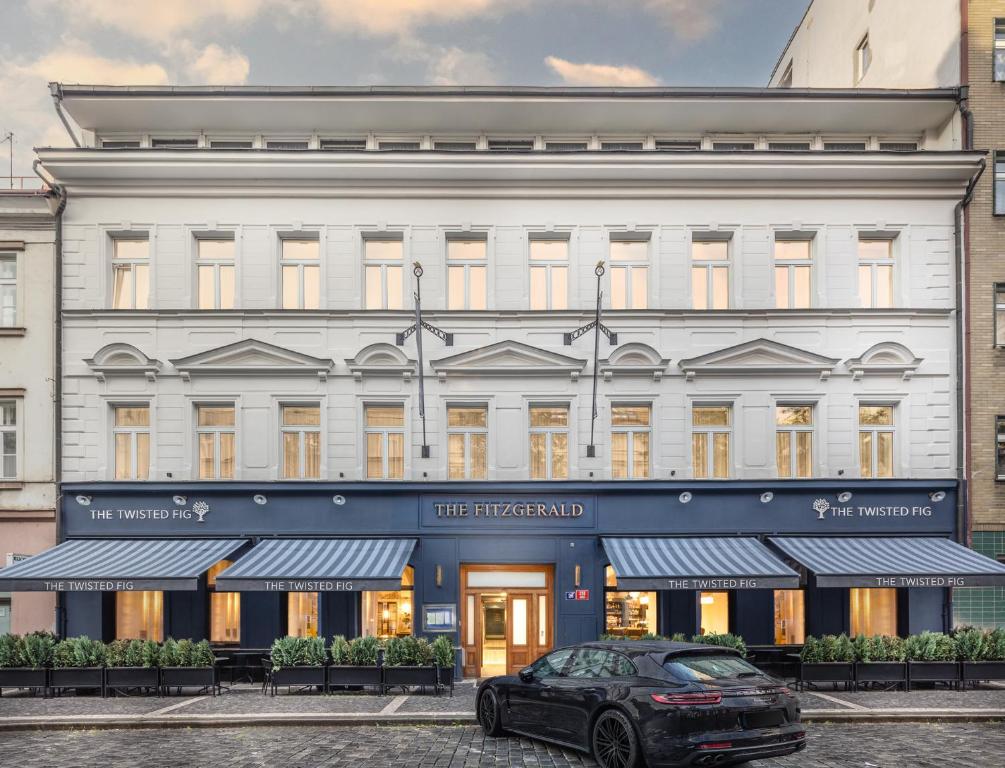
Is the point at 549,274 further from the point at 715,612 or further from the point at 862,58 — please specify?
the point at 862,58

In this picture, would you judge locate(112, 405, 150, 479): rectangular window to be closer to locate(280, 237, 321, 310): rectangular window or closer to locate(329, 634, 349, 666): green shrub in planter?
locate(280, 237, 321, 310): rectangular window

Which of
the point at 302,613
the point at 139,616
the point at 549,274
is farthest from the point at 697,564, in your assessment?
the point at 139,616

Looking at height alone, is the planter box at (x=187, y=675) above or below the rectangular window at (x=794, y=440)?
below

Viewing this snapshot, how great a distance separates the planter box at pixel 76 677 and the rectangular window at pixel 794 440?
14.3 m

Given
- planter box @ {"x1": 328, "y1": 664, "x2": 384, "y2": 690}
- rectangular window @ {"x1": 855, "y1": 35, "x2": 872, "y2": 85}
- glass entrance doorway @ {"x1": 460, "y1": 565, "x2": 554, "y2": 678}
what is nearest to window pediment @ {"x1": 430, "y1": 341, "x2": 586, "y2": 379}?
glass entrance doorway @ {"x1": 460, "y1": 565, "x2": 554, "y2": 678}

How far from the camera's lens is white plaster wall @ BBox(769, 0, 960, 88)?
18500 mm

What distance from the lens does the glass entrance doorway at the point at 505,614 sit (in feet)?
56.0

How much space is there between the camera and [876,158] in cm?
1738

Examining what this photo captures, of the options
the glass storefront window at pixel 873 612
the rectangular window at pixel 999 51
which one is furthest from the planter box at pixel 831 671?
the rectangular window at pixel 999 51

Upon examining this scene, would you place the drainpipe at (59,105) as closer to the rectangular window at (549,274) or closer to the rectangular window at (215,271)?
the rectangular window at (215,271)

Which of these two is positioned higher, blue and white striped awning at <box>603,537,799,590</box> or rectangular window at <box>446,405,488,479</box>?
rectangular window at <box>446,405,488,479</box>

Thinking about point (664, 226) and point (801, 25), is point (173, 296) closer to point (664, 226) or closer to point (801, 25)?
point (664, 226)

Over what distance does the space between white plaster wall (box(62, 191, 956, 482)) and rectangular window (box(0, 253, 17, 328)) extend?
1.34m

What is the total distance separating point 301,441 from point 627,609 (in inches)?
322
